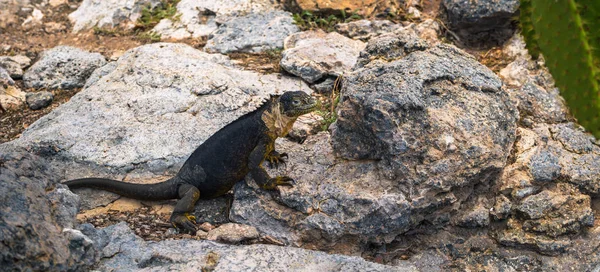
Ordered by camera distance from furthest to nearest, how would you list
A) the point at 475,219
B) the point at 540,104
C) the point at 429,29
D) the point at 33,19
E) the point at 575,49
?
the point at 33,19 < the point at 429,29 < the point at 540,104 < the point at 475,219 < the point at 575,49

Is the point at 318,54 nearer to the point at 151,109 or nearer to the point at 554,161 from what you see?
the point at 151,109

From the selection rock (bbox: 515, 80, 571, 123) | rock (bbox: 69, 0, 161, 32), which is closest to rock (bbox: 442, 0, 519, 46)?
rock (bbox: 515, 80, 571, 123)

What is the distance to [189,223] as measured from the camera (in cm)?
505

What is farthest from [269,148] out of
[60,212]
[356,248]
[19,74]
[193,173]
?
[19,74]

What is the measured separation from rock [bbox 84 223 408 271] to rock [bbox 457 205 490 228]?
87cm

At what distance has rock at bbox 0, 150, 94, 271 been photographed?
3.61 meters

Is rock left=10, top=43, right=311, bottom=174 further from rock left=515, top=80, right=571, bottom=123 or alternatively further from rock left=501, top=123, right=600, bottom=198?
rock left=501, top=123, right=600, bottom=198

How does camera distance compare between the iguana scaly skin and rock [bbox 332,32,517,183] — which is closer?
rock [bbox 332,32,517,183]

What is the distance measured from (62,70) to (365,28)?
3.51m

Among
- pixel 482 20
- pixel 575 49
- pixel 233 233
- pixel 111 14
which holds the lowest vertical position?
pixel 111 14

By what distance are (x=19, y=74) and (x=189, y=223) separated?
3908mm

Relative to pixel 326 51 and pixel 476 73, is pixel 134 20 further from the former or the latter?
pixel 476 73

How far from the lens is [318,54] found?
7.12 metres

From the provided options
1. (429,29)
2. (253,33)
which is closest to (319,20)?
(253,33)
